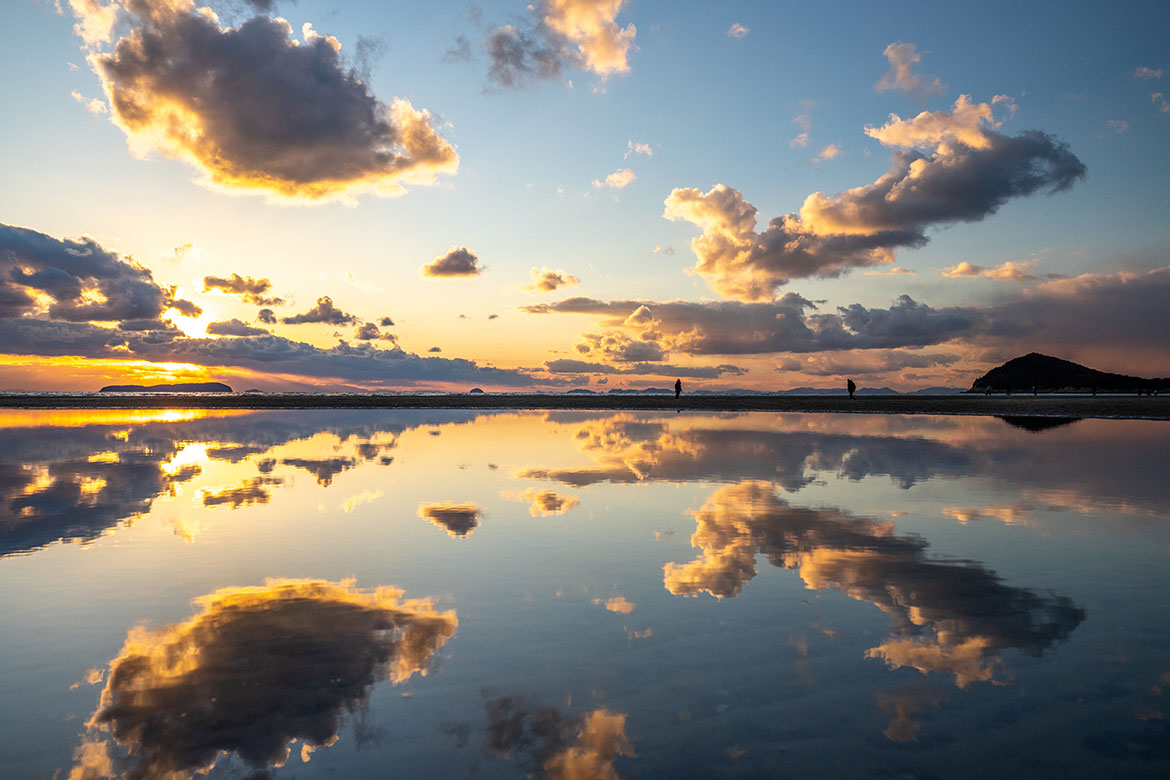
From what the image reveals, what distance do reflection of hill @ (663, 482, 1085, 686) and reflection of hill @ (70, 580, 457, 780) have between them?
4.32m

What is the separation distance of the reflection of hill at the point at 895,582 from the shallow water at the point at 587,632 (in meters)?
0.06

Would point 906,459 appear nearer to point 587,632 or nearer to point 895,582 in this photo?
point 895,582

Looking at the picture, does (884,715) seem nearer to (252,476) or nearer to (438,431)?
(252,476)

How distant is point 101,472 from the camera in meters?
22.9

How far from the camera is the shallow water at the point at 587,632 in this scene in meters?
5.58

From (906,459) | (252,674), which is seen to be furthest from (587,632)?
(906,459)

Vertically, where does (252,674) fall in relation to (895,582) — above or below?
below

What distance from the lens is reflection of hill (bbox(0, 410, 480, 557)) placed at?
14703 millimetres

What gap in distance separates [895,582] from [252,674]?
8.94 meters

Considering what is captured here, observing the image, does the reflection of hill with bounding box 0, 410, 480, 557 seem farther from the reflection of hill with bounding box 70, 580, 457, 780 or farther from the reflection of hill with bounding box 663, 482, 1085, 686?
the reflection of hill with bounding box 663, 482, 1085, 686

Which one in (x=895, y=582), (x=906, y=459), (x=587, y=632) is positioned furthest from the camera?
(x=906, y=459)

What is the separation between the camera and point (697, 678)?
6.80 metres

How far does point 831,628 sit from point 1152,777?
3370 millimetres

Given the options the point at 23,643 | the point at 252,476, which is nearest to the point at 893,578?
the point at 23,643
